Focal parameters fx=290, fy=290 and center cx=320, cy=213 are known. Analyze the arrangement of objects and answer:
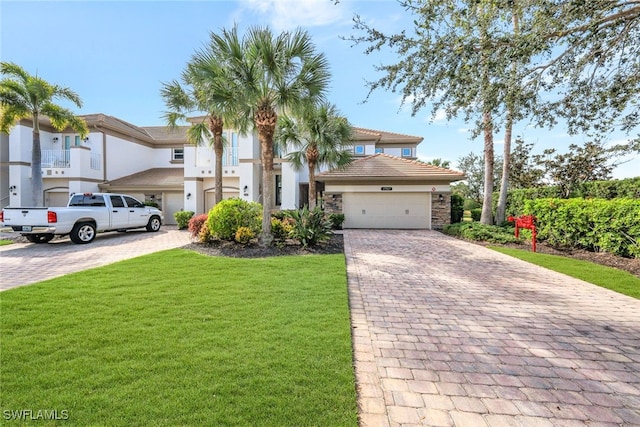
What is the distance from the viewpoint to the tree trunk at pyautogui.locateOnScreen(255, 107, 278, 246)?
9664 millimetres

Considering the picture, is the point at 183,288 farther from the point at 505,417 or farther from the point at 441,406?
the point at 505,417

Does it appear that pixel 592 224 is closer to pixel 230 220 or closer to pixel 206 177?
pixel 230 220

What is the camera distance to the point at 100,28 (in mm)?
8008

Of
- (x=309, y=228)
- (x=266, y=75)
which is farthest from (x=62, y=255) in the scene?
(x=266, y=75)

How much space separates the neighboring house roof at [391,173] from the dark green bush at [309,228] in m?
6.38

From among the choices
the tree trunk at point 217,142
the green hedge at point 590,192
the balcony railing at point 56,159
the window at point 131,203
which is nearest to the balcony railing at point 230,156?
the tree trunk at point 217,142

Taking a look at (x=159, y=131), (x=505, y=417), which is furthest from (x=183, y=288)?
(x=159, y=131)

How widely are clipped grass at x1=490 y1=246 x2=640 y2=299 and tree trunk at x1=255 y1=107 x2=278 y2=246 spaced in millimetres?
8301

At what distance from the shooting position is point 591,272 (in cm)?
735

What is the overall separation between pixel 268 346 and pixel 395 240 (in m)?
9.94

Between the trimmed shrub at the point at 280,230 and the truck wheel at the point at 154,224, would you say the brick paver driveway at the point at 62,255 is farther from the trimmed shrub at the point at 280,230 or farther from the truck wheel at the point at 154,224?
the trimmed shrub at the point at 280,230

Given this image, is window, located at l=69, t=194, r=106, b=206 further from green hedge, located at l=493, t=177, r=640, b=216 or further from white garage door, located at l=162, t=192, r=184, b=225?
green hedge, located at l=493, t=177, r=640, b=216

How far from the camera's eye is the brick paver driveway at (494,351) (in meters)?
2.50

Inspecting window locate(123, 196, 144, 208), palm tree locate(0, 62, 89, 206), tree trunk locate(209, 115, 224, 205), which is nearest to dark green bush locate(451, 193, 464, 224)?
tree trunk locate(209, 115, 224, 205)
